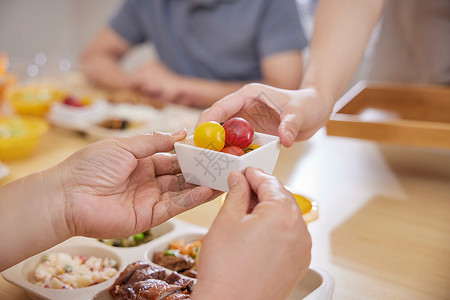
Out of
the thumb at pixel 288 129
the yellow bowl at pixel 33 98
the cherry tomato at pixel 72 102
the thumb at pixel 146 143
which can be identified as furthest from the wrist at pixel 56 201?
the yellow bowl at pixel 33 98

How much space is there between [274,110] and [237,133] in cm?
15

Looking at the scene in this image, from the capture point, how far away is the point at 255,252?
52 cm

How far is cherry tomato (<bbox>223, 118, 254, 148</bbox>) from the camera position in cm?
70

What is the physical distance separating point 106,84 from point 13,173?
0.97 m

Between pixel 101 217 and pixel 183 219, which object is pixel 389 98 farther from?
pixel 101 217

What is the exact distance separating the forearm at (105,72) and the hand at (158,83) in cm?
→ 8

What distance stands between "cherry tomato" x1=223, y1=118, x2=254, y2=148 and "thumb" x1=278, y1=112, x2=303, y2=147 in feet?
0.17

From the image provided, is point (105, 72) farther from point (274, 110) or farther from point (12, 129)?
point (274, 110)

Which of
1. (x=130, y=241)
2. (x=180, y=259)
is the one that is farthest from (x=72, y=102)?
(x=180, y=259)

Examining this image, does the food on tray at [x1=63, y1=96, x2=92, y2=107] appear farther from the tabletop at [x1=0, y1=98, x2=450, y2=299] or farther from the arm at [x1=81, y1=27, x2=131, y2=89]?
the arm at [x1=81, y1=27, x2=131, y2=89]

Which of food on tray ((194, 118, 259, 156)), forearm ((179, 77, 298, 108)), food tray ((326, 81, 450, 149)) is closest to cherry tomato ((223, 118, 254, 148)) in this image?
food on tray ((194, 118, 259, 156))

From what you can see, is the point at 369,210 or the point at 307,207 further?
the point at 369,210

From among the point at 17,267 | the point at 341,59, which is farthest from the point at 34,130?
the point at 341,59

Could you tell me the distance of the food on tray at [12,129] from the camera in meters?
1.27
